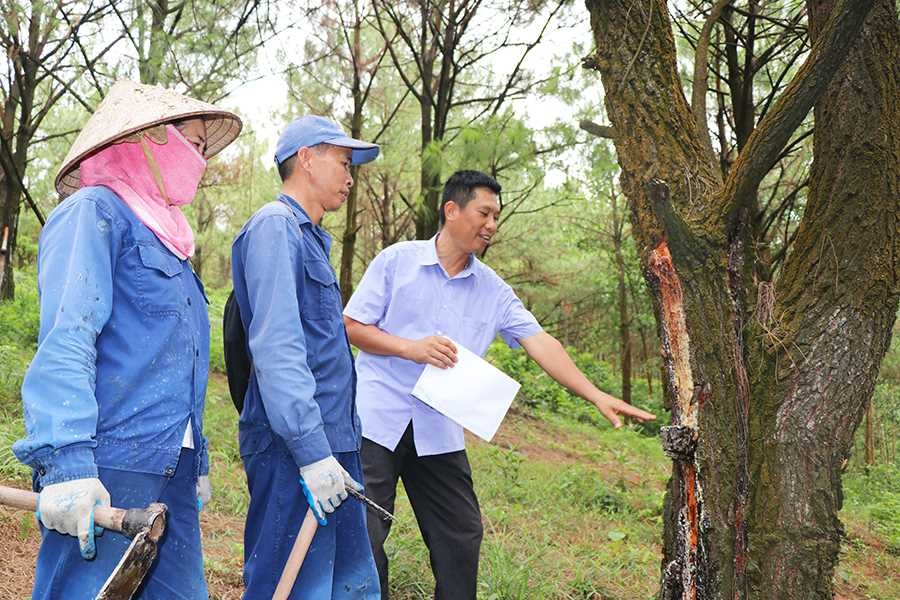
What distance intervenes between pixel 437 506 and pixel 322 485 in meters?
1.05

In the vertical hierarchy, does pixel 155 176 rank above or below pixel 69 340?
above

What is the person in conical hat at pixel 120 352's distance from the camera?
63.9 inches

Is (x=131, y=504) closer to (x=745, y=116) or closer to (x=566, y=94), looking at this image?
(x=745, y=116)

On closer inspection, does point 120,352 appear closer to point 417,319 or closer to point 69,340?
point 69,340

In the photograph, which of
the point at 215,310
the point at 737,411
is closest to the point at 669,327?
the point at 737,411

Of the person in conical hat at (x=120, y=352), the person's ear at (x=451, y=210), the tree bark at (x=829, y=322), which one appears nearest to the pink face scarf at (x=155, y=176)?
the person in conical hat at (x=120, y=352)

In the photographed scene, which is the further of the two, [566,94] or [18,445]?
[566,94]

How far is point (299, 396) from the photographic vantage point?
2.16 m

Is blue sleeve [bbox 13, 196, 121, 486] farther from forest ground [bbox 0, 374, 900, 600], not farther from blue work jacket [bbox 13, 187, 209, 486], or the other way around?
forest ground [bbox 0, 374, 900, 600]

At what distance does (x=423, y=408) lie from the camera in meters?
3.16

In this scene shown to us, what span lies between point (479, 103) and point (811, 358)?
7981 mm

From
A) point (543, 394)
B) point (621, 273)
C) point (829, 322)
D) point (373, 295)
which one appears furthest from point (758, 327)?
point (621, 273)

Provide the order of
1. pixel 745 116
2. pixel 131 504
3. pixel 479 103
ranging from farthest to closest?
pixel 479 103, pixel 745 116, pixel 131 504

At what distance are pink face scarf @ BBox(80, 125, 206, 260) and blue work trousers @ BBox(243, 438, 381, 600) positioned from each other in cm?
70
